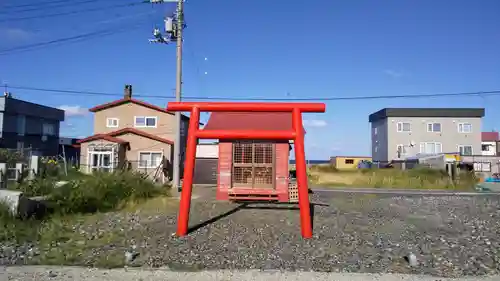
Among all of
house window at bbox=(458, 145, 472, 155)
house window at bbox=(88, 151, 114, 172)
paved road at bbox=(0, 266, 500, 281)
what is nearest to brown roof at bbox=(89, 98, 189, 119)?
house window at bbox=(88, 151, 114, 172)

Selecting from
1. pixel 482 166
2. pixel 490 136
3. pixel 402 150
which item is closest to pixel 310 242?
pixel 482 166

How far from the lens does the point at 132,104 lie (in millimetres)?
34031

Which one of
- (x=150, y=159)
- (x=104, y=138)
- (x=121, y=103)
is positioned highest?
(x=121, y=103)

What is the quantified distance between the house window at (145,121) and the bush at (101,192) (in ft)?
62.2

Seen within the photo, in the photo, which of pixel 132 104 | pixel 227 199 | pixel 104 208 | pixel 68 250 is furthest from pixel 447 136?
pixel 68 250

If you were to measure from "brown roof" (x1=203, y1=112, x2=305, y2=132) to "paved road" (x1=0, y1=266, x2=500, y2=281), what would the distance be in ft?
21.6

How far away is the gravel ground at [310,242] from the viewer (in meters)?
6.65

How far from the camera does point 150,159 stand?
31.3m

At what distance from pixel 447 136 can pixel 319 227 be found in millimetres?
47775

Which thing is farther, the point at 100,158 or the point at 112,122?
the point at 112,122

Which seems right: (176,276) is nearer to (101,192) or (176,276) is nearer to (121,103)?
(101,192)

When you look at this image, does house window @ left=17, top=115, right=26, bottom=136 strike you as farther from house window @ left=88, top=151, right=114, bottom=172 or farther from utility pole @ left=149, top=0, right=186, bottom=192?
utility pole @ left=149, top=0, right=186, bottom=192

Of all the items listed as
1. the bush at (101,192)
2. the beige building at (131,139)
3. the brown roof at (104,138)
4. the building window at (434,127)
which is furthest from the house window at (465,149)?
the bush at (101,192)

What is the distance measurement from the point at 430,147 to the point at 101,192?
47.6 m
